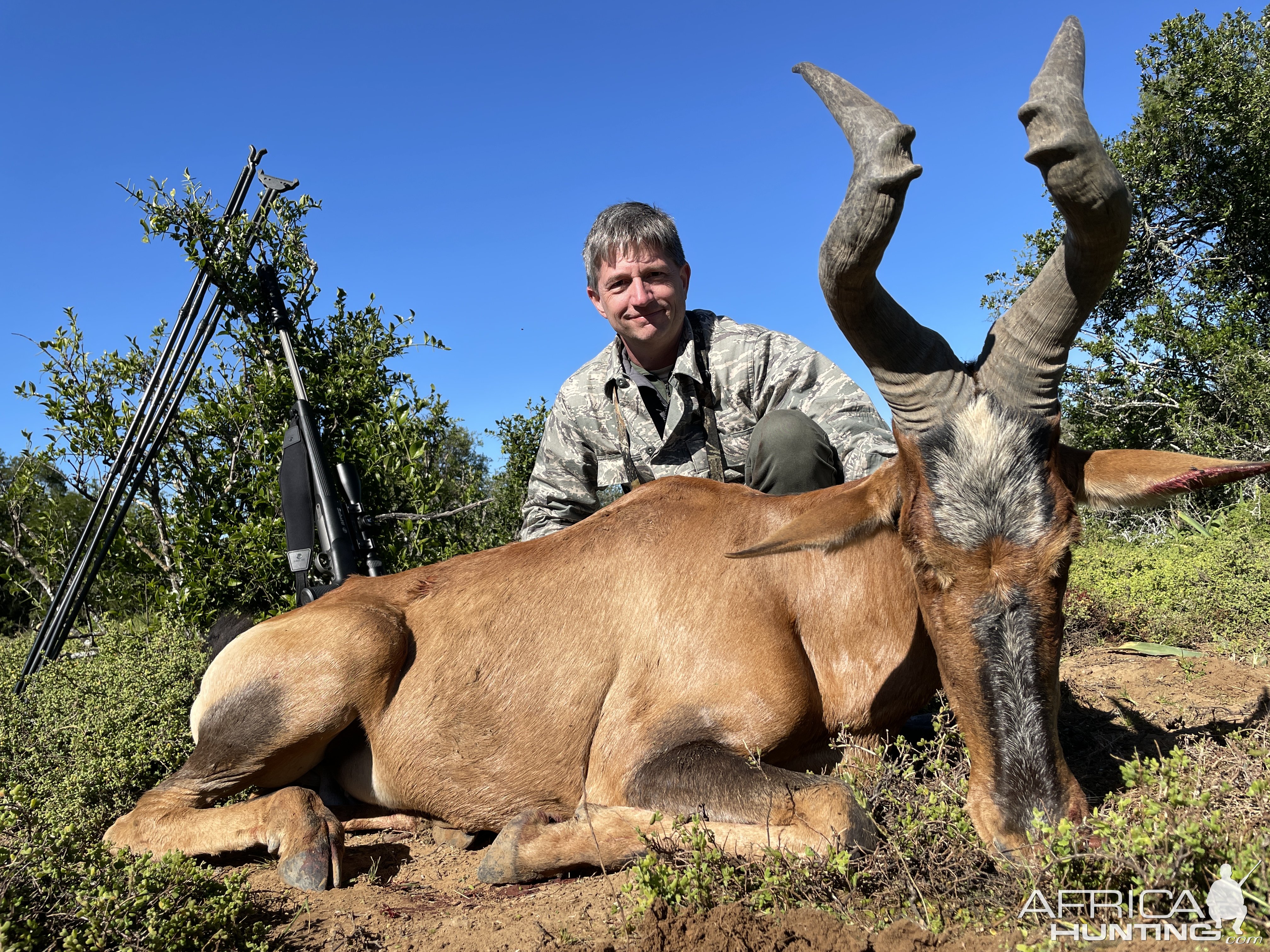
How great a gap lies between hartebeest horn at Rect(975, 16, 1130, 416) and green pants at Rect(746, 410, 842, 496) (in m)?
1.56

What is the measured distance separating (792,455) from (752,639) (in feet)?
4.72

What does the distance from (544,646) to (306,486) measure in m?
3.61

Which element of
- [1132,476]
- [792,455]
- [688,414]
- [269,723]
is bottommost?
[269,723]

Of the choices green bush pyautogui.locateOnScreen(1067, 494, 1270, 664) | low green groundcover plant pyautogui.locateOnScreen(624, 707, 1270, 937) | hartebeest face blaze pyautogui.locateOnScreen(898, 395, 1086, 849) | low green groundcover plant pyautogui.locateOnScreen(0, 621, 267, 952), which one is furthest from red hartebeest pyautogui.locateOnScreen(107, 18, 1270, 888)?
green bush pyautogui.locateOnScreen(1067, 494, 1270, 664)

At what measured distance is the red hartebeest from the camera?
3.00 meters

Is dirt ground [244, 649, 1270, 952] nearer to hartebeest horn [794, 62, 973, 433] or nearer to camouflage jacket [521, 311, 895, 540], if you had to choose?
hartebeest horn [794, 62, 973, 433]

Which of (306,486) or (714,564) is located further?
(306,486)

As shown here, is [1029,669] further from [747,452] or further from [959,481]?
[747,452]

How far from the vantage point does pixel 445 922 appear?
3135mm

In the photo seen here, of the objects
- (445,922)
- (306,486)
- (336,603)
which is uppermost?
(306,486)

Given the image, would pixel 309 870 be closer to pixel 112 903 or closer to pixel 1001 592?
pixel 112 903

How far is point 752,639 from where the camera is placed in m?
3.76

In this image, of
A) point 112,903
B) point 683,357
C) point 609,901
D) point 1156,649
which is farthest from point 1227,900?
point 683,357

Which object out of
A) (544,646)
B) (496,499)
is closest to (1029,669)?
(544,646)
